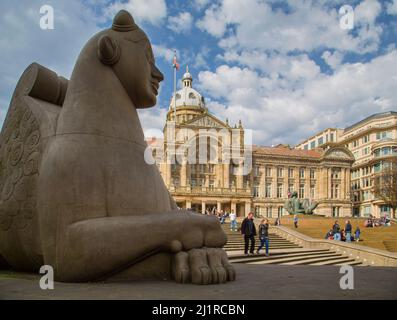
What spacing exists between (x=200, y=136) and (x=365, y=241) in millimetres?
41763

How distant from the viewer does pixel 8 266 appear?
6125 millimetres

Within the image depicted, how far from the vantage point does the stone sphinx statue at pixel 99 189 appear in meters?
4.72

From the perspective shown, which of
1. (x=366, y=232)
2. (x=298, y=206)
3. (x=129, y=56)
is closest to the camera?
(x=129, y=56)

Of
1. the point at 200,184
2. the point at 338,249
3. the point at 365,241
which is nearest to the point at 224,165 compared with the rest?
the point at 200,184

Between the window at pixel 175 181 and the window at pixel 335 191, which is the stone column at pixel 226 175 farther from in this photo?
the window at pixel 335 191

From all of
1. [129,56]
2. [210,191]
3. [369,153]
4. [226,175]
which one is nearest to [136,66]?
[129,56]

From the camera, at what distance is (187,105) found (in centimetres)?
7350

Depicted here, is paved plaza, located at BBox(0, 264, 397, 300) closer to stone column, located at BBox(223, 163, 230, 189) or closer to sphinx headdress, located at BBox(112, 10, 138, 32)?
sphinx headdress, located at BBox(112, 10, 138, 32)

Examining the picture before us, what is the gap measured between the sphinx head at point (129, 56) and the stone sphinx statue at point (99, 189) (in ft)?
0.05

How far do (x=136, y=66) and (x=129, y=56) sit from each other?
0.17 metres

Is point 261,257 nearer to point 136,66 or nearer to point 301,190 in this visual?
point 136,66

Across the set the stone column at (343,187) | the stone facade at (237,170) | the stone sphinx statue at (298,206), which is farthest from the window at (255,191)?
the stone sphinx statue at (298,206)
